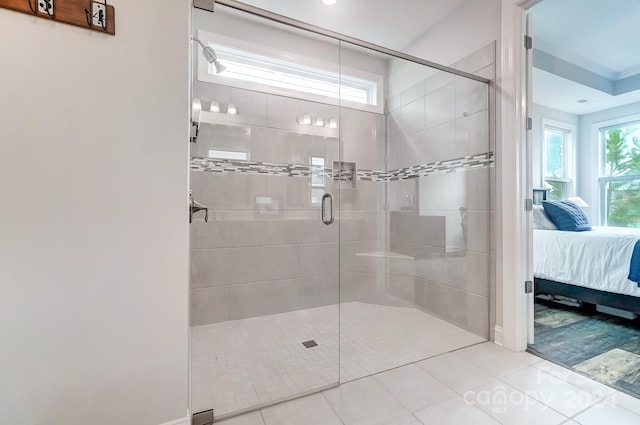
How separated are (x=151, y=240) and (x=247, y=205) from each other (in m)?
1.45

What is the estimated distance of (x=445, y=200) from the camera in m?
2.54

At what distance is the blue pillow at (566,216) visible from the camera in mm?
3088

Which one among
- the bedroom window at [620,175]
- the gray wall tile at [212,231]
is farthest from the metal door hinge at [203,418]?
the bedroom window at [620,175]

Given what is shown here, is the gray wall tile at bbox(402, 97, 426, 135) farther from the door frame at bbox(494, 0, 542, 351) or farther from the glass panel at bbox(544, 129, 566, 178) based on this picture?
the glass panel at bbox(544, 129, 566, 178)

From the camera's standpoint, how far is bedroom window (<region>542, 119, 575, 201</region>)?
451 centimetres

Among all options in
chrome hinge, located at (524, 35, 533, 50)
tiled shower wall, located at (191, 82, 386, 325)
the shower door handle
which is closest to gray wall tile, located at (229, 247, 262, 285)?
tiled shower wall, located at (191, 82, 386, 325)

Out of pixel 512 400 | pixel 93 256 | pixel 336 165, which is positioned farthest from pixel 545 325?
pixel 93 256

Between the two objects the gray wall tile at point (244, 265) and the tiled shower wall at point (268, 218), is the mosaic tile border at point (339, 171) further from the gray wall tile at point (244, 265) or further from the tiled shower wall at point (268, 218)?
the gray wall tile at point (244, 265)

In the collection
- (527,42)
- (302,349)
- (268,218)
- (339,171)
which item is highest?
(527,42)

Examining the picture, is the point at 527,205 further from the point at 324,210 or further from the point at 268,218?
the point at 268,218

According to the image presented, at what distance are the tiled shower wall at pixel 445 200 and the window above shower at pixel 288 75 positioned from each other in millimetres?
343

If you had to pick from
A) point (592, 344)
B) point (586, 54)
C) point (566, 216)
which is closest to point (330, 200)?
point (592, 344)

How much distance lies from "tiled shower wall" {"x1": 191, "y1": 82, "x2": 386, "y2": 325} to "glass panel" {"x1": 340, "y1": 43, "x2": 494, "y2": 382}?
0.26 feet

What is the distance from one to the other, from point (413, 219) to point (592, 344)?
1569 mm
